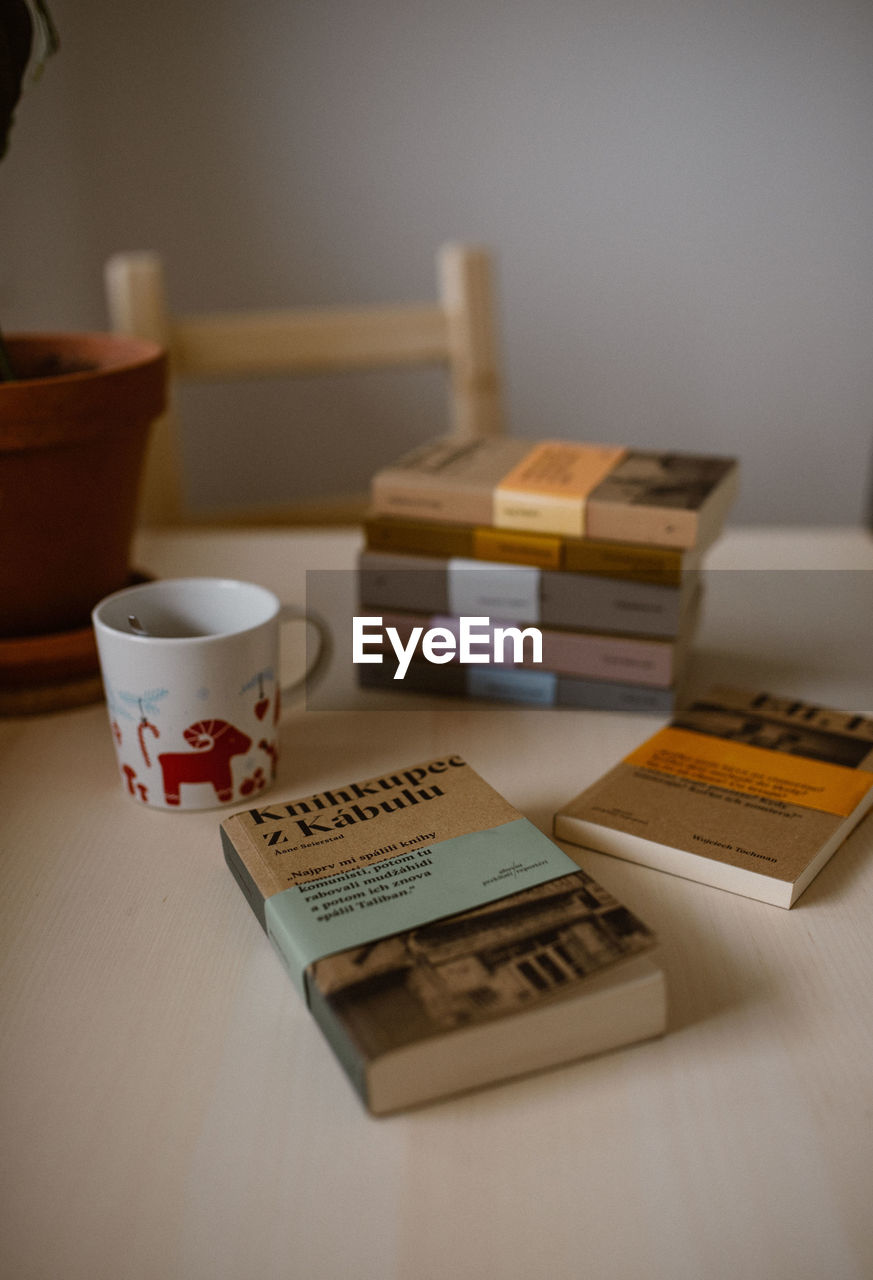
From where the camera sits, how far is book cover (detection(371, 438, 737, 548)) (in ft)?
2.12

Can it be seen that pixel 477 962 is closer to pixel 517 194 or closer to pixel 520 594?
pixel 520 594

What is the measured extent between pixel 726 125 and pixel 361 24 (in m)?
0.66

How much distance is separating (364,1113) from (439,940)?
0.23 feet

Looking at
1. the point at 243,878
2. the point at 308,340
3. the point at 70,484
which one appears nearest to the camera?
the point at 243,878

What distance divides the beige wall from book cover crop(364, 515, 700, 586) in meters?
1.17

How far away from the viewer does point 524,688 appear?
27.2 inches

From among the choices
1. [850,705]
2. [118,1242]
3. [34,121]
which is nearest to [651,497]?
[850,705]

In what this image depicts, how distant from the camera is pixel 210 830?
55 cm

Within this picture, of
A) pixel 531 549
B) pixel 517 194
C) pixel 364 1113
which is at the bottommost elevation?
pixel 364 1113

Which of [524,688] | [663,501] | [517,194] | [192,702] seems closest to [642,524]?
[663,501]

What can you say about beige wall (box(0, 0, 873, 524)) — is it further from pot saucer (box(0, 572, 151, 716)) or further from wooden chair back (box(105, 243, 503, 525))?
pot saucer (box(0, 572, 151, 716))

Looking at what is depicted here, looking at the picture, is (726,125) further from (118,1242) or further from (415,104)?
(118,1242)

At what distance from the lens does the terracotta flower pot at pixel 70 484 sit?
0.61 meters

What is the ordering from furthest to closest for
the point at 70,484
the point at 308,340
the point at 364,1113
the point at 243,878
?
the point at 308,340 < the point at 70,484 < the point at 243,878 < the point at 364,1113
